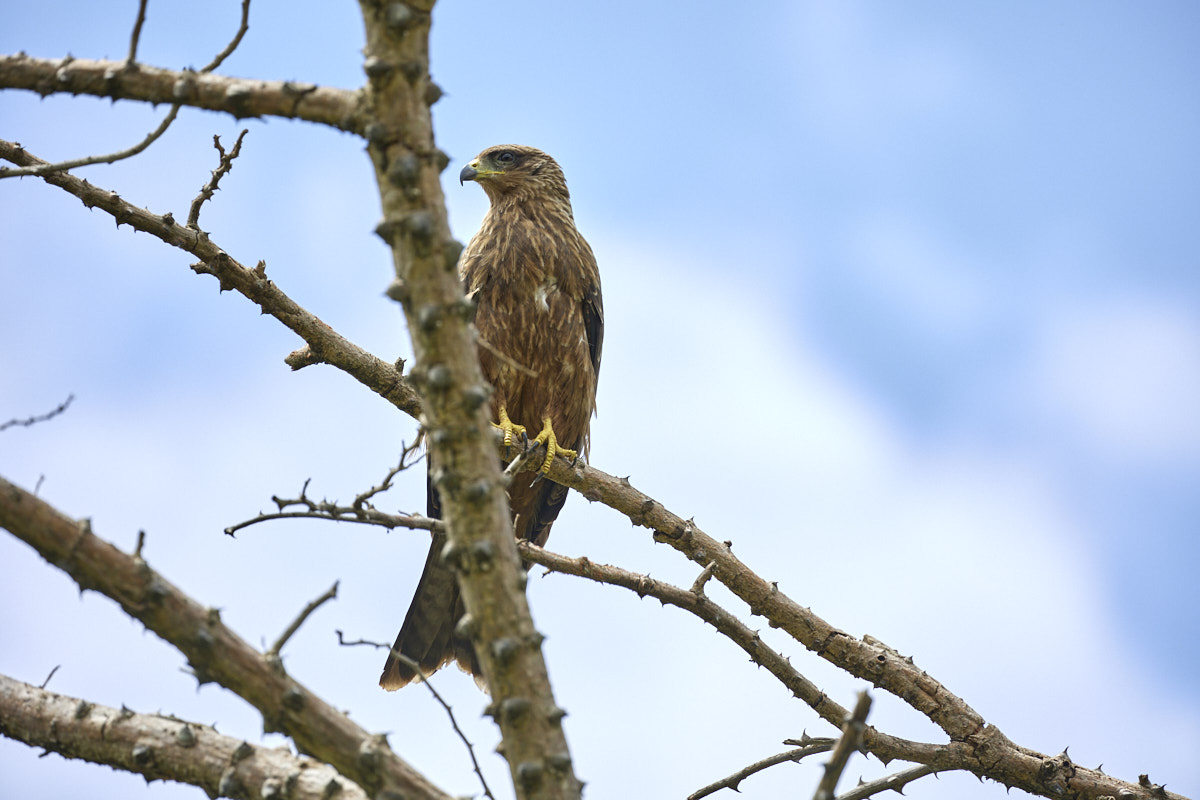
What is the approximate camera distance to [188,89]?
207 cm

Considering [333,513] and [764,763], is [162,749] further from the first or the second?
[764,763]

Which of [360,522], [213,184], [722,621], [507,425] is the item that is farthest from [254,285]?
[722,621]

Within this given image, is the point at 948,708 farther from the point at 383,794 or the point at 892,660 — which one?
the point at 383,794

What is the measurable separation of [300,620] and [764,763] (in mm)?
2027

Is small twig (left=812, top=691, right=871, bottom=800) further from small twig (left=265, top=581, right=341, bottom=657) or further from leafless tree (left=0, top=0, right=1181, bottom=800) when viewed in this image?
small twig (left=265, top=581, right=341, bottom=657)

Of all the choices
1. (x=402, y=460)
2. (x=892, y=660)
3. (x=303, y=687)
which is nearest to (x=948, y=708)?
(x=892, y=660)

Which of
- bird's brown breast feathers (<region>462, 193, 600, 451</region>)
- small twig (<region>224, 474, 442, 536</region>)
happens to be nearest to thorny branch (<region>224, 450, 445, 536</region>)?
small twig (<region>224, 474, 442, 536</region>)

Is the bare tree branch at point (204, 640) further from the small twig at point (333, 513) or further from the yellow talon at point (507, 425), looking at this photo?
the yellow talon at point (507, 425)

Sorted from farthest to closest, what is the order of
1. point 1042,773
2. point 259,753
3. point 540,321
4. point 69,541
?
point 540,321 < point 1042,773 < point 259,753 < point 69,541

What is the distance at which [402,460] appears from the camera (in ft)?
9.20

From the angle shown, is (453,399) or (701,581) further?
(701,581)

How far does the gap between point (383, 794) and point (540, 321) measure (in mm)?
3604

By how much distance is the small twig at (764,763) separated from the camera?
3389 millimetres

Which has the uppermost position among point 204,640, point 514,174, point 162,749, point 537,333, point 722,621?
point 514,174
